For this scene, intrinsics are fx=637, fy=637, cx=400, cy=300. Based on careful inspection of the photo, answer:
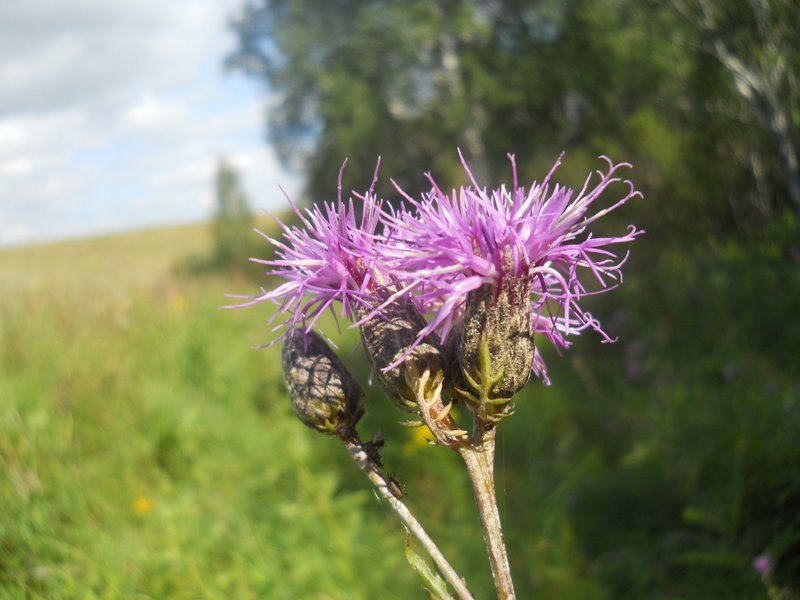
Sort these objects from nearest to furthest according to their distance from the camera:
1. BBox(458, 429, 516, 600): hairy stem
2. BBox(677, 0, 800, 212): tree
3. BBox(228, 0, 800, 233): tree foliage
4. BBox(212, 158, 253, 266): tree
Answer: BBox(458, 429, 516, 600): hairy stem < BBox(677, 0, 800, 212): tree < BBox(228, 0, 800, 233): tree foliage < BBox(212, 158, 253, 266): tree

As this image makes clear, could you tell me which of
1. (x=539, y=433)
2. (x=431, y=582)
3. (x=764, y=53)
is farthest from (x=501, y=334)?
(x=764, y=53)

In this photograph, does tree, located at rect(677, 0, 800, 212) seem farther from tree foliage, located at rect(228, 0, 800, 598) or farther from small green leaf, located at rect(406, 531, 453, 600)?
small green leaf, located at rect(406, 531, 453, 600)

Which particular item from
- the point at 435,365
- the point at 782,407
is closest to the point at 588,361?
the point at 782,407

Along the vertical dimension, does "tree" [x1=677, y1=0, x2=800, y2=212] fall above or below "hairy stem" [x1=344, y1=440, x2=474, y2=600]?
above

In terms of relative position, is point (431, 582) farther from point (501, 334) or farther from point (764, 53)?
point (764, 53)

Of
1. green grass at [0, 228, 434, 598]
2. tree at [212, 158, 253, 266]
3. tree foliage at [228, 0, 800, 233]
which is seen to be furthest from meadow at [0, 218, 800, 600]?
tree at [212, 158, 253, 266]

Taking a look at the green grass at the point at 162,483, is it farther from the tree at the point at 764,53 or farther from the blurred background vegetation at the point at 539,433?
the tree at the point at 764,53
